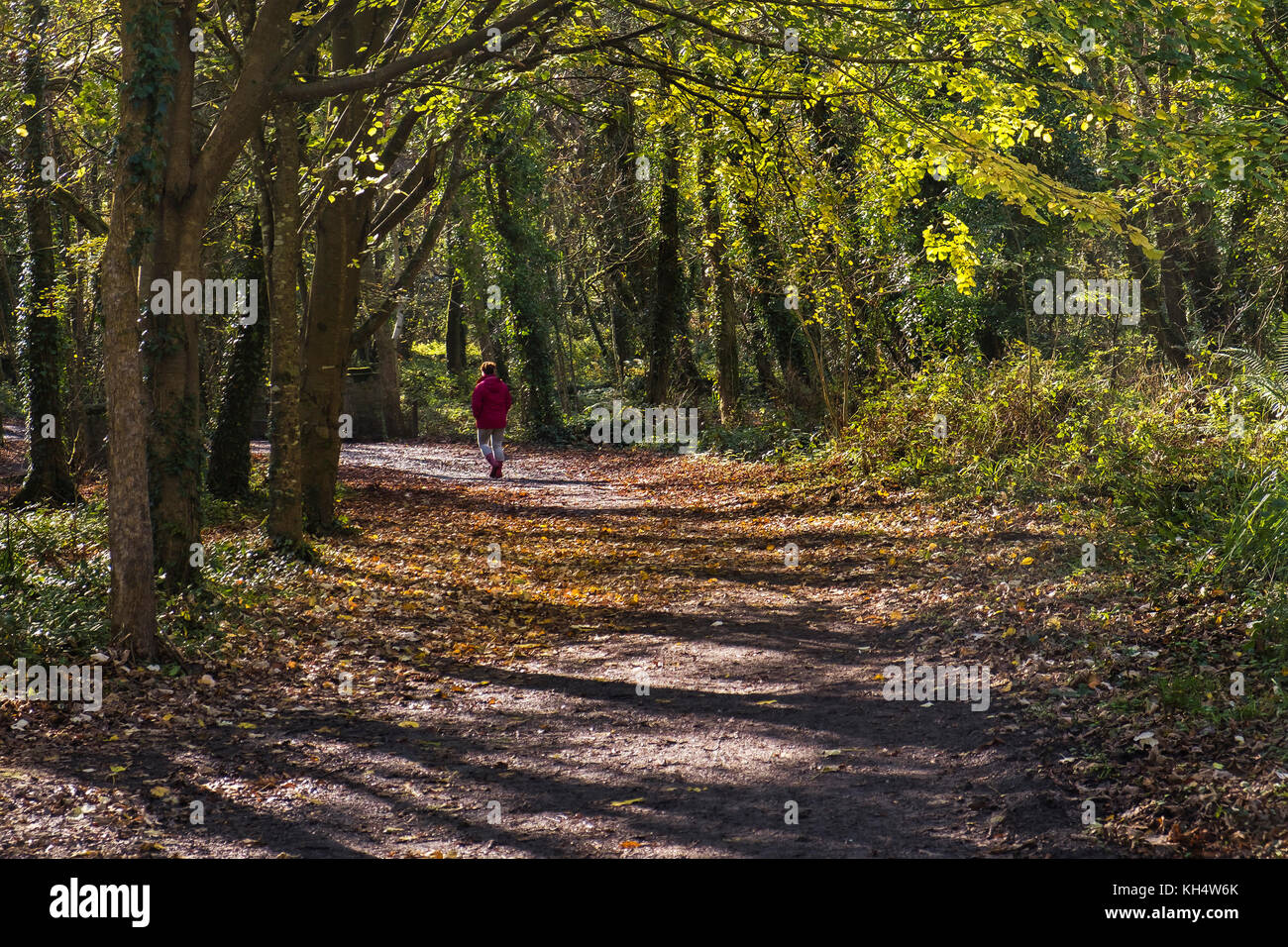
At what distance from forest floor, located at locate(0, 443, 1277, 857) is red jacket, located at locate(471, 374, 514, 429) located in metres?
7.37

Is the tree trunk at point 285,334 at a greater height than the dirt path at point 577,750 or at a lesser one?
A: greater

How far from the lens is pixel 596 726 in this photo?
659 cm

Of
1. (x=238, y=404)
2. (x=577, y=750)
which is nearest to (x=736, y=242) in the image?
(x=238, y=404)

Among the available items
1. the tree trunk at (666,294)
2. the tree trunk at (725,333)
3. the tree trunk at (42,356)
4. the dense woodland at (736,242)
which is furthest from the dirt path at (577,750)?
the tree trunk at (666,294)

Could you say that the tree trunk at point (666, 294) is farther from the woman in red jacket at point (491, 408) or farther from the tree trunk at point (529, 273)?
the woman in red jacket at point (491, 408)

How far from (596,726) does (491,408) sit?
13164mm

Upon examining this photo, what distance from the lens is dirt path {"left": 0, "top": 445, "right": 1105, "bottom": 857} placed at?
4777 mm

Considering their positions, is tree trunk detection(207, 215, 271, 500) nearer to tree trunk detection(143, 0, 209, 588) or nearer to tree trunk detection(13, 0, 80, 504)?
tree trunk detection(13, 0, 80, 504)

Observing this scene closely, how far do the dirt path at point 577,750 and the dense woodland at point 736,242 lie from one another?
151 cm

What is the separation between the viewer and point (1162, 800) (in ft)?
15.6

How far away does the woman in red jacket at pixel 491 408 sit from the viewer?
749 inches

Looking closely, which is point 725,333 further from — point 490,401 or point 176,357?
point 176,357

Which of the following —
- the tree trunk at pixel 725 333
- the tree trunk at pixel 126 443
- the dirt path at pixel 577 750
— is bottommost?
the dirt path at pixel 577 750
